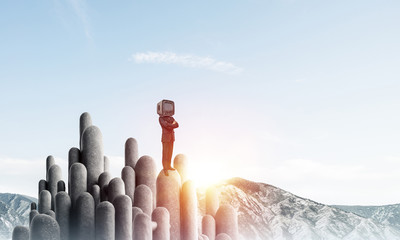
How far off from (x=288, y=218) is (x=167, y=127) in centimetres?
13396

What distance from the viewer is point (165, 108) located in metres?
18.7

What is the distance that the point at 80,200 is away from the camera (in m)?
17.8

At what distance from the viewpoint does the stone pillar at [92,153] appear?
64.6 feet

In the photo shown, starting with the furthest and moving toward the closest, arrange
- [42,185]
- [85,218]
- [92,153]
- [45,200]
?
[42,185] < [45,200] < [92,153] < [85,218]

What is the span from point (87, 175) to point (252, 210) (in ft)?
412

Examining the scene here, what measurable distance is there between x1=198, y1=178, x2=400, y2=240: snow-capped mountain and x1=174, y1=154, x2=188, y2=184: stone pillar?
111943 mm

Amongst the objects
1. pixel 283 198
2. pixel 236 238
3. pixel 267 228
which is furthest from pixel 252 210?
pixel 236 238

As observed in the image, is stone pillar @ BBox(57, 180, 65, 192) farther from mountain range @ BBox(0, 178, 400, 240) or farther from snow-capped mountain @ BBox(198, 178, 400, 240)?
snow-capped mountain @ BBox(198, 178, 400, 240)

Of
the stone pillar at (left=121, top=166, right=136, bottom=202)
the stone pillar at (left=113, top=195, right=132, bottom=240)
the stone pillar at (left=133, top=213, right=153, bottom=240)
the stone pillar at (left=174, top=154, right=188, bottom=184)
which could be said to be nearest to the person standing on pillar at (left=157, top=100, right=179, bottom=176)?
the stone pillar at (left=174, top=154, right=188, bottom=184)

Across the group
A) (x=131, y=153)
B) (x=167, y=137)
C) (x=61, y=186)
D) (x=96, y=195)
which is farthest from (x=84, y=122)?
(x=167, y=137)

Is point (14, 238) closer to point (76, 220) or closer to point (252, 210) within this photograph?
point (76, 220)

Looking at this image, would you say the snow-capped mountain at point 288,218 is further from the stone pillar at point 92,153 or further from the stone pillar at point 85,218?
the stone pillar at point 85,218

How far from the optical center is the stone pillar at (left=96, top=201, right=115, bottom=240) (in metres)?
17.0

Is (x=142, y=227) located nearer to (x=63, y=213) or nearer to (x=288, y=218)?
(x=63, y=213)
